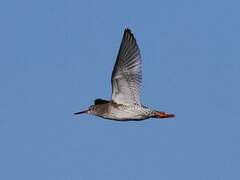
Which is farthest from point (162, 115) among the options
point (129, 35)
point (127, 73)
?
point (129, 35)

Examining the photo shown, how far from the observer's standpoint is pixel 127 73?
2030 cm

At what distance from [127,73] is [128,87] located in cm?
42

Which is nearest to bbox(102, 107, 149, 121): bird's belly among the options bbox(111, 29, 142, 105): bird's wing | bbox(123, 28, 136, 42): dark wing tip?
bbox(111, 29, 142, 105): bird's wing

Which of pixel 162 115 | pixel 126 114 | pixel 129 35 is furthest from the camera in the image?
pixel 162 115

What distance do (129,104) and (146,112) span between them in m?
0.58

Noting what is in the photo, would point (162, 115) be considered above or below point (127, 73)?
below

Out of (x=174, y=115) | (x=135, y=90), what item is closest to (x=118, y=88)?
(x=135, y=90)

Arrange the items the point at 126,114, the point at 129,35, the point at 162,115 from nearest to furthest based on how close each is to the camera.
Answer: the point at 129,35, the point at 126,114, the point at 162,115

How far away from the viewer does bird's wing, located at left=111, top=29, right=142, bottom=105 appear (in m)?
19.8

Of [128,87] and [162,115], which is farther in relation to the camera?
[162,115]

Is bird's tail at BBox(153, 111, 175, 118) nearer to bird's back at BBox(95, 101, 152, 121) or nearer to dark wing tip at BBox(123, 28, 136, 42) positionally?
bird's back at BBox(95, 101, 152, 121)

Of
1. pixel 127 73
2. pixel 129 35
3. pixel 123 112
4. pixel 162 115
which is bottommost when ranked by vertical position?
pixel 162 115

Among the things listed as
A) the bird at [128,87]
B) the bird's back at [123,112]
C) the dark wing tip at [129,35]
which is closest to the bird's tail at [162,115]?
the bird at [128,87]

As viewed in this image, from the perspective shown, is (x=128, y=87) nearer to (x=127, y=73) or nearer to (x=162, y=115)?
(x=127, y=73)
